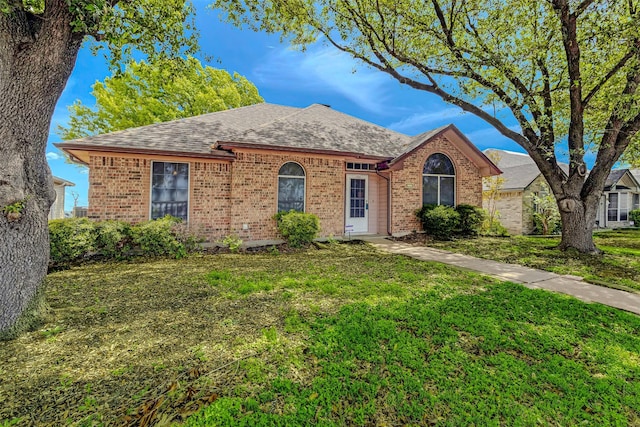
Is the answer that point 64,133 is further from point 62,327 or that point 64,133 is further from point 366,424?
point 366,424

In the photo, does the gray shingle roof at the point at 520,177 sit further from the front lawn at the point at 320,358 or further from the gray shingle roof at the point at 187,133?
the front lawn at the point at 320,358

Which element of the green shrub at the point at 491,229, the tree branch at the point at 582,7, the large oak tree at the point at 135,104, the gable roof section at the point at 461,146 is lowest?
the green shrub at the point at 491,229

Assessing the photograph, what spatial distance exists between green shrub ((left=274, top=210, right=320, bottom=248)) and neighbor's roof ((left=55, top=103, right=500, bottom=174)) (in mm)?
2395

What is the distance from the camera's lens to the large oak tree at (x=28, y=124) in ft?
10.3

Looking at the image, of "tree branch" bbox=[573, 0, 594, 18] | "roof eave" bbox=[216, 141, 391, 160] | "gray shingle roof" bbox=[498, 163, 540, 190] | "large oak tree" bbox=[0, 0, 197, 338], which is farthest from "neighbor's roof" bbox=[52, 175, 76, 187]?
"gray shingle roof" bbox=[498, 163, 540, 190]

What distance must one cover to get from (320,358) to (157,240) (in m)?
6.57

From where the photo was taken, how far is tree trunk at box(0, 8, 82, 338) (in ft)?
10.3

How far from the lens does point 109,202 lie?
27.7ft

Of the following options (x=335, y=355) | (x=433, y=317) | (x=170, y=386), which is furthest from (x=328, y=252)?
(x=170, y=386)

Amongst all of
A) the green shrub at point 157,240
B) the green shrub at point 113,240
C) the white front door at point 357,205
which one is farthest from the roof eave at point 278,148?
the green shrub at point 113,240

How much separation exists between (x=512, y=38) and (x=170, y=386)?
12667 millimetres

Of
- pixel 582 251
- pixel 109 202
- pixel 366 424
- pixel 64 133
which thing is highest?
pixel 64 133

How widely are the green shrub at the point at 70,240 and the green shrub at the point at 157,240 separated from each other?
93cm

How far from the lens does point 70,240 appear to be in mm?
6613
